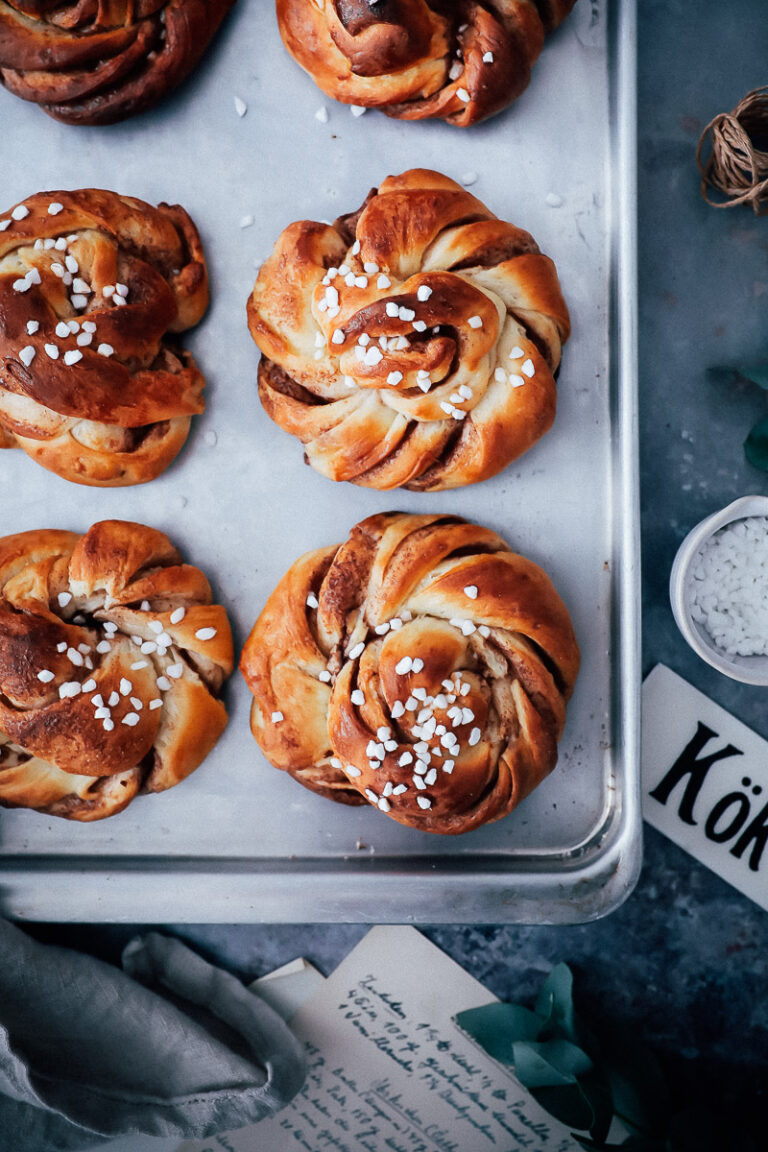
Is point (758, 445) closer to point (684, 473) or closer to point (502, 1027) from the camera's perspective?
point (684, 473)

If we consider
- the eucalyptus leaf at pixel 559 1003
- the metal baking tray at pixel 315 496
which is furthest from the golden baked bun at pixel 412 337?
the eucalyptus leaf at pixel 559 1003

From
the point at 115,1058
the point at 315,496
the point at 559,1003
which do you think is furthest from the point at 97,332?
the point at 559,1003

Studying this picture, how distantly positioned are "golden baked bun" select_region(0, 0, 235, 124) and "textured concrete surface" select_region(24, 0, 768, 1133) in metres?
0.87

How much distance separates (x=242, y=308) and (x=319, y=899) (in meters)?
1.09

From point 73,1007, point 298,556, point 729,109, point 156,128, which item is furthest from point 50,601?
point 729,109

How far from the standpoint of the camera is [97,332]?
1419 mm

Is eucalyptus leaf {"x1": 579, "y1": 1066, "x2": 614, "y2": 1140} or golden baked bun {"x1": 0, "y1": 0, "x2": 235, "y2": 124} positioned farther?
eucalyptus leaf {"x1": 579, "y1": 1066, "x2": 614, "y2": 1140}

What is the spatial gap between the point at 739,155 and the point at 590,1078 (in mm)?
1711

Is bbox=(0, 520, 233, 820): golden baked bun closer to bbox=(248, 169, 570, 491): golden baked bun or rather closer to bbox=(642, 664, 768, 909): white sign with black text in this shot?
bbox=(248, 169, 570, 491): golden baked bun

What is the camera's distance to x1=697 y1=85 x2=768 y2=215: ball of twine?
1514 millimetres

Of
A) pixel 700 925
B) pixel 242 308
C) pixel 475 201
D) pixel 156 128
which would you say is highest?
pixel 475 201

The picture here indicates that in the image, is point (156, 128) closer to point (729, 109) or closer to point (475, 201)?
point (475, 201)

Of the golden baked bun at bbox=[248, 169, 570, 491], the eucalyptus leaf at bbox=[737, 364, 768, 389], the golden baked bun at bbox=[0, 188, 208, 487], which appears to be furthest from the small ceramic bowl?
the golden baked bun at bbox=[0, 188, 208, 487]

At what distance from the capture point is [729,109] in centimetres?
165
